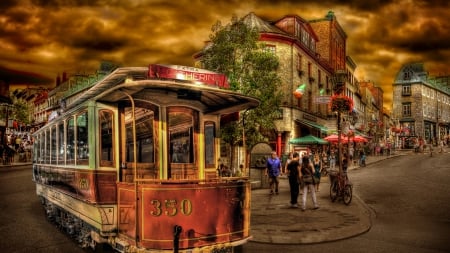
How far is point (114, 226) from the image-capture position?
6.79 metres

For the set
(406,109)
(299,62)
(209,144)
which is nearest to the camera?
(209,144)

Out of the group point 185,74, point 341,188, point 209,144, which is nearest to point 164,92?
point 185,74

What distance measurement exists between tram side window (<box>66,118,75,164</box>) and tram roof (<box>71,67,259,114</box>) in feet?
3.10

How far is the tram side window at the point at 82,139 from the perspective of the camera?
753cm

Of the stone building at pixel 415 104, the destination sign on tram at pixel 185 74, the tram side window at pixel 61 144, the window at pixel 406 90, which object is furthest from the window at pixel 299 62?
the window at pixel 406 90

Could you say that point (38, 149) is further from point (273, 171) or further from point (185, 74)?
point (273, 171)

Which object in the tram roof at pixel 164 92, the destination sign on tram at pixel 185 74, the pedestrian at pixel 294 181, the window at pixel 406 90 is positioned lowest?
the pedestrian at pixel 294 181

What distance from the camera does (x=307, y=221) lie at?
35.0 feet

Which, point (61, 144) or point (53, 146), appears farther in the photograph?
point (53, 146)

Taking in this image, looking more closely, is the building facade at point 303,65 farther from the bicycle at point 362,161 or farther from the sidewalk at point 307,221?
the sidewalk at point 307,221

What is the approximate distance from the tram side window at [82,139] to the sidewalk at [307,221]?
401 cm

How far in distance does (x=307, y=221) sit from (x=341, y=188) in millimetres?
3884

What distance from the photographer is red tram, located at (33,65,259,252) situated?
5984 mm

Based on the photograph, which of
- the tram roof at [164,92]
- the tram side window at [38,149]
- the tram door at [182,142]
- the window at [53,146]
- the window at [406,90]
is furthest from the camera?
the window at [406,90]
